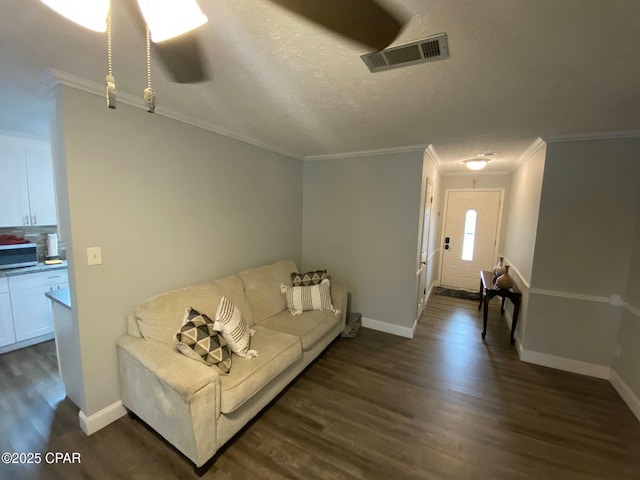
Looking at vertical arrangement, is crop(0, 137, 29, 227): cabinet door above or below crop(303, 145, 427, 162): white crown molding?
below

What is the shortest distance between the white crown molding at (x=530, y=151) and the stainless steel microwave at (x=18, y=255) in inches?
226

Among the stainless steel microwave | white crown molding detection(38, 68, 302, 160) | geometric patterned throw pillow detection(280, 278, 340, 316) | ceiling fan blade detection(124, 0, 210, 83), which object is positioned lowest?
geometric patterned throw pillow detection(280, 278, 340, 316)

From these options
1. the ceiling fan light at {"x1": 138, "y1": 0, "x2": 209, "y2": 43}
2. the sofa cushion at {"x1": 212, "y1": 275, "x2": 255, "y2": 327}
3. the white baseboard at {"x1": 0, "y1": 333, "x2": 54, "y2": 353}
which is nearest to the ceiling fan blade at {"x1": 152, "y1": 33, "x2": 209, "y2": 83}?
the ceiling fan light at {"x1": 138, "y1": 0, "x2": 209, "y2": 43}

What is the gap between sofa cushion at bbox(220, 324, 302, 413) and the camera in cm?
168

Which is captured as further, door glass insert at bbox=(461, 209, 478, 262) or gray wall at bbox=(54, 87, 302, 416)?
door glass insert at bbox=(461, 209, 478, 262)

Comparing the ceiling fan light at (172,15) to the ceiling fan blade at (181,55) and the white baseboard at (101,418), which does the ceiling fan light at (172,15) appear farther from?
the white baseboard at (101,418)

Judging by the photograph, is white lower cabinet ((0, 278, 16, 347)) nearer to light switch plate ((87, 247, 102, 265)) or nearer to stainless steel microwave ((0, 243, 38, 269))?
stainless steel microwave ((0, 243, 38, 269))

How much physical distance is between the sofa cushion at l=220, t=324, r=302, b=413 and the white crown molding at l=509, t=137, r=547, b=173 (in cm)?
318

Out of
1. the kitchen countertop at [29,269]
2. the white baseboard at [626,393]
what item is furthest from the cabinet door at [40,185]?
the white baseboard at [626,393]

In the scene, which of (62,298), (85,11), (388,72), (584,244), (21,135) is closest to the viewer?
(85,11)

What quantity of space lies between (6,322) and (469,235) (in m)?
6.85

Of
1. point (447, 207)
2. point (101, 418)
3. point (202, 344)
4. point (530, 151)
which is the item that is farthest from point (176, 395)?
point (447, 207)

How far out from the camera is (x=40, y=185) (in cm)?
321

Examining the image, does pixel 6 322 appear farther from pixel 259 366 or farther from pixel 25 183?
pixel 259 366
